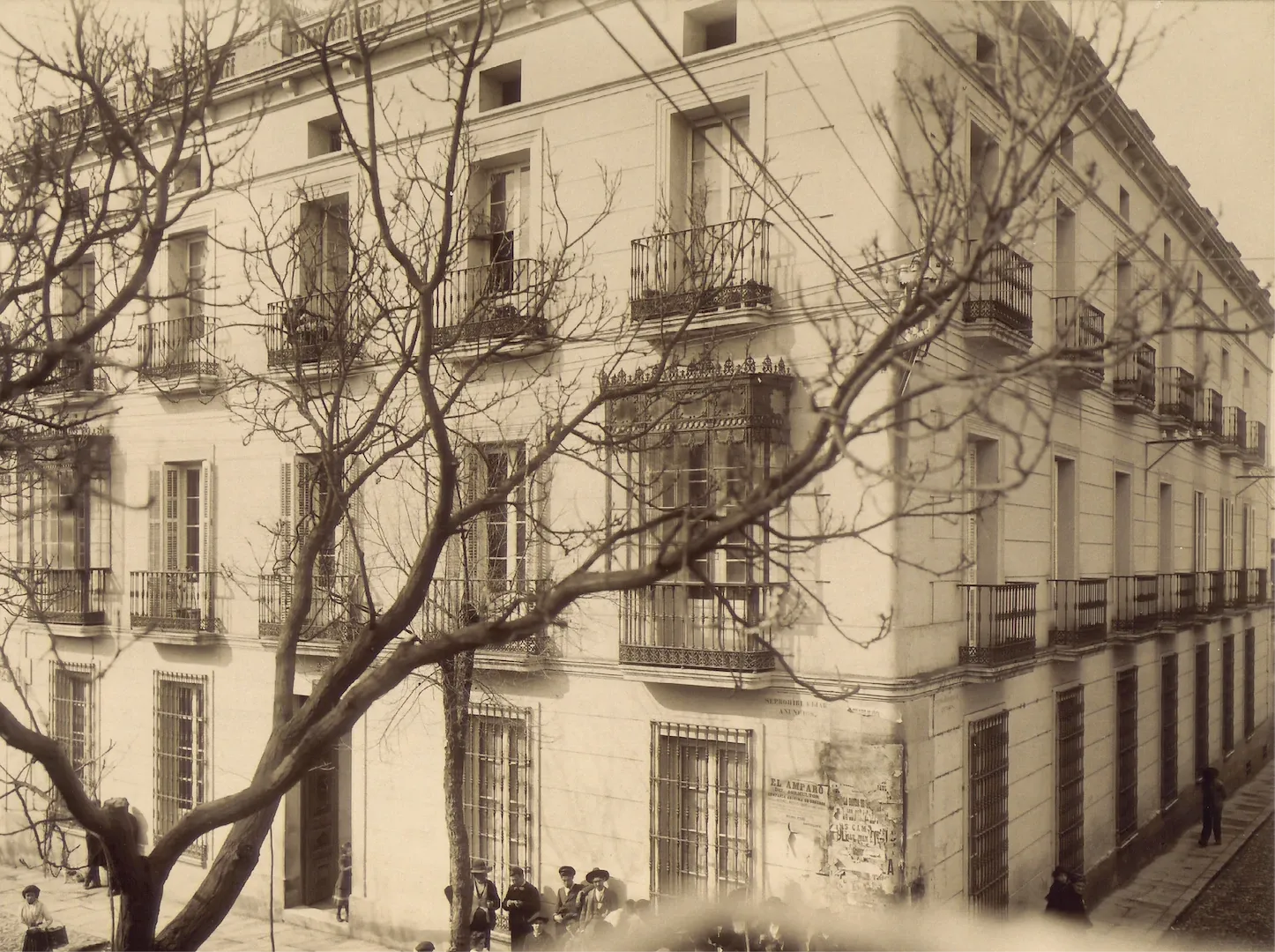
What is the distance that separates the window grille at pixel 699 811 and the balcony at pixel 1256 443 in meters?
18.6

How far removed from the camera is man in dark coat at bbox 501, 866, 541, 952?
43.5ft

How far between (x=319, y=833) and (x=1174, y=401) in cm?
1604

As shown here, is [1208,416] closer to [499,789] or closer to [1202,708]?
[1202,708]

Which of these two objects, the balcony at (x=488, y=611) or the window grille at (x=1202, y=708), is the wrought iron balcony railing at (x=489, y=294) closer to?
the balcony at (x=488, y=611)

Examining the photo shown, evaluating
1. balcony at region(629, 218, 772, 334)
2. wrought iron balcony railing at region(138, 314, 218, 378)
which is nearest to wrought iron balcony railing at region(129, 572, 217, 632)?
wrought iron balcony railing at region(138, 314, 218, 378)

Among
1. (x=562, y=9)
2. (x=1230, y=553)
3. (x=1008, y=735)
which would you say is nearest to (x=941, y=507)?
(x=1008, y=735)

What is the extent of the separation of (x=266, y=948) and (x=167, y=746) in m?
4.06

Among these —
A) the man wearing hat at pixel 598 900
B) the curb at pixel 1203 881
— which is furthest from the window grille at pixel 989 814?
the man wearing hat at pixel 598 900

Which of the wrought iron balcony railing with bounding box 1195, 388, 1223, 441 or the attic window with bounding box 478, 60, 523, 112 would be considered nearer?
the attic window with bounding box 478, 60, 523, 112

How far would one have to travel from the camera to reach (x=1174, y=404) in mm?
20344

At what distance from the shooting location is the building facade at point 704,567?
11828mm

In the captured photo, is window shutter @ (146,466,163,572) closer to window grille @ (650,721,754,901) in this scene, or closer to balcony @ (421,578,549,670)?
balcony @ (421,578,549,670)

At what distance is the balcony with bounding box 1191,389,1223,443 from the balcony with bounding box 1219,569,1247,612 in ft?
11.4

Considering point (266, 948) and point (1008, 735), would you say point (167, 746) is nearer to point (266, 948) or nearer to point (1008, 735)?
point (266, 948)
